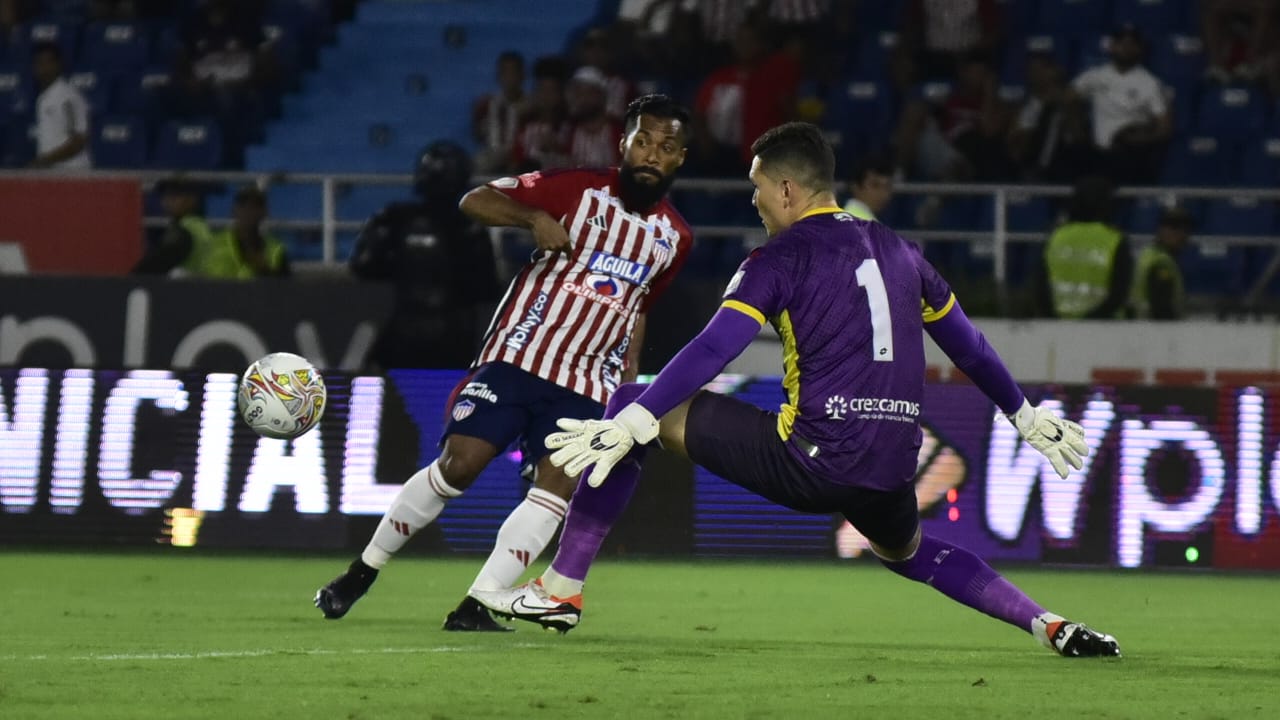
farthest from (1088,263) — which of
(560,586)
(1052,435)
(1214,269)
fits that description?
(560,586)

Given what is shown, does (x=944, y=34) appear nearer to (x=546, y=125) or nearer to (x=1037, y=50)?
(x=1037, y=50)

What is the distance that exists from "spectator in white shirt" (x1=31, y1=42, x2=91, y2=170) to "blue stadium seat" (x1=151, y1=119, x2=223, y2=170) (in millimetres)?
1029

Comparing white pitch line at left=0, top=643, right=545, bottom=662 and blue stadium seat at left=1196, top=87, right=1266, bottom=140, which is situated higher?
blue stadium seat at left=1196, top=87, right=1266, bottom=140

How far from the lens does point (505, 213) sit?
801 cm

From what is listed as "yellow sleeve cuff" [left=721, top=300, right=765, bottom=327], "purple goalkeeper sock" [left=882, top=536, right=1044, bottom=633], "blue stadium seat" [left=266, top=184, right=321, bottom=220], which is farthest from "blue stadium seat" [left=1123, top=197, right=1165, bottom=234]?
"yellow sleeve cuff" [left=721, top=300, right=765, bottom=327]

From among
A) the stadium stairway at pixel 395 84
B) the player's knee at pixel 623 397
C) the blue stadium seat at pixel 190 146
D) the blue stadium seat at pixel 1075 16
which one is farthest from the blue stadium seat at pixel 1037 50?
the player's knee at pixel 623 397

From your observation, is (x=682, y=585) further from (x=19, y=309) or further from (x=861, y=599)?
(x=19, y=309)

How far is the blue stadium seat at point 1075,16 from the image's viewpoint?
17500 mm

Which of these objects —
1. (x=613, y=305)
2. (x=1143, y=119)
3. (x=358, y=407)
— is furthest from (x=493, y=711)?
(x=1143, y=119)

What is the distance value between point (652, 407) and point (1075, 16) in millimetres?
11918

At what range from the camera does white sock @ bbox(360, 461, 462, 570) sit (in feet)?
26.8

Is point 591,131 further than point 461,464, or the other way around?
point 591,131

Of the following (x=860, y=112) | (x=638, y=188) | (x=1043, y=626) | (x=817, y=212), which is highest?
(x=817, y=212)

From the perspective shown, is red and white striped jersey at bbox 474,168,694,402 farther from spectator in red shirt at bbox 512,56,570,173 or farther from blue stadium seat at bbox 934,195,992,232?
blue stadium seat at bbox 934,195,992,232
